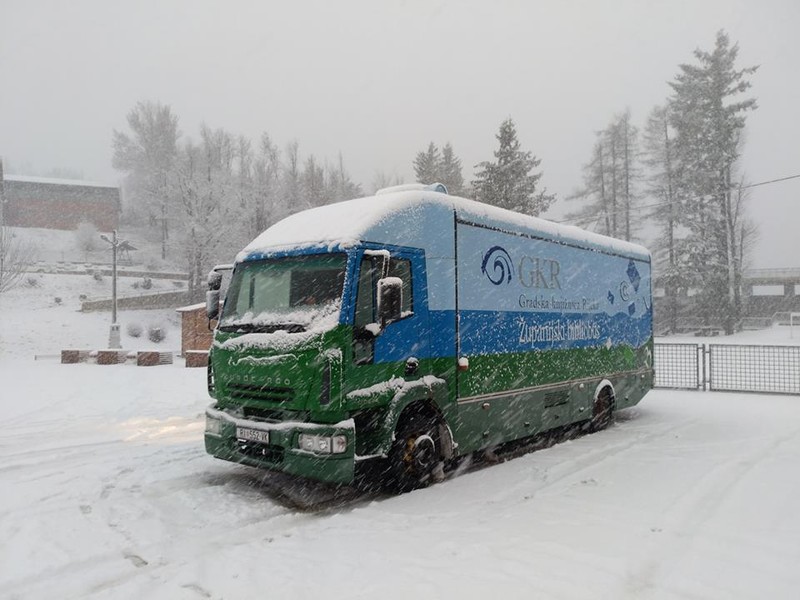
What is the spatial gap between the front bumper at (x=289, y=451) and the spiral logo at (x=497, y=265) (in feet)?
9.68

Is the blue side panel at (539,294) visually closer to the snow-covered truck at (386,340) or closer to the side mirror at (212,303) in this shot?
the snow-covered truck at (386,340)

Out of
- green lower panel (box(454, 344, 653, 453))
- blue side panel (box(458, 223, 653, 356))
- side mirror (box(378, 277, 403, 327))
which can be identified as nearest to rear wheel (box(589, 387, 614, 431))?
green lower panel (box(454, 344, 653, 453))

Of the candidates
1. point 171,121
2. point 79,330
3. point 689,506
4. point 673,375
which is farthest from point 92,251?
point 689,506

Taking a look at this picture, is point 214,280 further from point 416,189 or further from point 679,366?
point 679,366

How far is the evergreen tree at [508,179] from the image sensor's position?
4016cm

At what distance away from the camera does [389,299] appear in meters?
5.90

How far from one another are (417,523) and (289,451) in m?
1.48

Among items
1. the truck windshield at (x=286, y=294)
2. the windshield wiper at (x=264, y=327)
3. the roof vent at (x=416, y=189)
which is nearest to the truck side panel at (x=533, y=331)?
Answer: the roof vent at (x=416, y=189)

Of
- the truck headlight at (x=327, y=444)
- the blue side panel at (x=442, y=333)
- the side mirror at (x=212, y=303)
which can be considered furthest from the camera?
the side mirror at (x=212, y=303)

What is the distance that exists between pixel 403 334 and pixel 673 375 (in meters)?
12.4

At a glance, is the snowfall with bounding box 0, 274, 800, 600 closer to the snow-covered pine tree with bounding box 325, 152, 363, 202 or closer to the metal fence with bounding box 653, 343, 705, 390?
the metal fence with bounding box 653, 343, 705, 390

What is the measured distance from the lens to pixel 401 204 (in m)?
6.59

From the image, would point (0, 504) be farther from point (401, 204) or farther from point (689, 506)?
point (689, 506)

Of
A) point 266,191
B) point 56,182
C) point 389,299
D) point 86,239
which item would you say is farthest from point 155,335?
point 56,182
